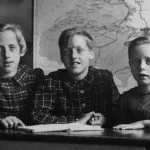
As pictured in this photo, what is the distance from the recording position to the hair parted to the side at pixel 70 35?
2.31 m

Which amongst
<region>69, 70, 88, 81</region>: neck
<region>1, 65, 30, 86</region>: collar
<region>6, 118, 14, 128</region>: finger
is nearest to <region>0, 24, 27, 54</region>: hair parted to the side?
<region>1, 65, 30, 86</region>: collar

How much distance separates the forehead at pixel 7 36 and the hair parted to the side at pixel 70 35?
0.31 metres

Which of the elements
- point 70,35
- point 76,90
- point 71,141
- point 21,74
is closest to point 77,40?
point 70,35

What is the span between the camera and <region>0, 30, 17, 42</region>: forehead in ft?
7.93

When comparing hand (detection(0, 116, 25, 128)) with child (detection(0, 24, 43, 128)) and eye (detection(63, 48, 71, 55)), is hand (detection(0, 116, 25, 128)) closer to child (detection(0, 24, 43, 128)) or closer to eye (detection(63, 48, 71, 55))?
child (detection(0, 24, 43, 128))

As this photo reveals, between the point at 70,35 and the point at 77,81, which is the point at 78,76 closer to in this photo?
the point at 77,81

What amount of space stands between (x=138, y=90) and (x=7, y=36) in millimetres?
903

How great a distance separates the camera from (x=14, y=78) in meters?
2.40

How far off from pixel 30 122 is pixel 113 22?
0.79 metres

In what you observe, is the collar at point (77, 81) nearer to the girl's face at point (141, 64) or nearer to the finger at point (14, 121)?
the girl's face at point (141, 64)

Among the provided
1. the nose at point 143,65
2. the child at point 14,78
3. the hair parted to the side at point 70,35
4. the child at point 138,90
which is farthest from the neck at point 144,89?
the child at point 14,78

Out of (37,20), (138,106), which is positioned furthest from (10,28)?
(138,106)

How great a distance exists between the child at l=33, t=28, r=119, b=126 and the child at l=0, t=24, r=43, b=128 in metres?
0.09

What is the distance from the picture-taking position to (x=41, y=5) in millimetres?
2416
